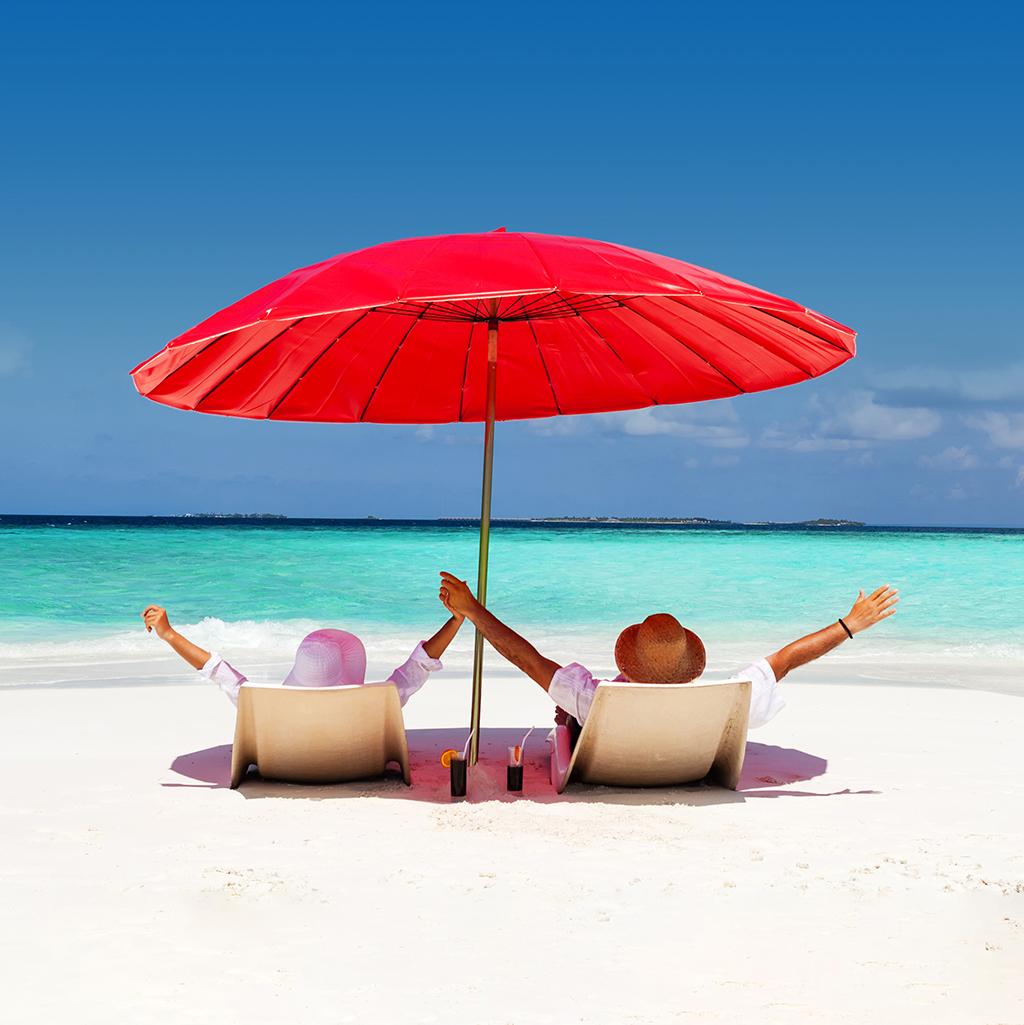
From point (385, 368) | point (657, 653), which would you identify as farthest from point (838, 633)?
point (385, 368)

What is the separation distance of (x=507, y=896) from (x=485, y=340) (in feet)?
10.5

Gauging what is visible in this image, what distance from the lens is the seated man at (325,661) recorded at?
15.0ft

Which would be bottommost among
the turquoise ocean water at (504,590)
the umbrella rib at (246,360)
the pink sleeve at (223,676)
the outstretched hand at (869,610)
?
the turquoise ocean water at (504,590)

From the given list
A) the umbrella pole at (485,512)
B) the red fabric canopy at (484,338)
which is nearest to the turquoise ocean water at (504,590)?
the red fabric canopy at (484,338)

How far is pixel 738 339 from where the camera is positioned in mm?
4949

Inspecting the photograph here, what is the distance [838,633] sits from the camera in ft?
14.9

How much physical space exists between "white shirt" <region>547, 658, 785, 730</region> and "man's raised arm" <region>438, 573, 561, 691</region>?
0.21 feet

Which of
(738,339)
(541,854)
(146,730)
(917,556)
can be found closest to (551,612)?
(146,730)

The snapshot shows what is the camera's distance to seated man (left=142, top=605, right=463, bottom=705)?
457 cm

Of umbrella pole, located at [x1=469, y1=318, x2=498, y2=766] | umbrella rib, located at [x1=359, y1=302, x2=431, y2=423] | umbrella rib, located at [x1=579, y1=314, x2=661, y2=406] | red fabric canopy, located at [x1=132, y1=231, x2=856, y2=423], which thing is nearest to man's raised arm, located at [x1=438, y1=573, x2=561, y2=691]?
umbrella pole, located at [x1=469, y1=318, x2=498, y2=766]

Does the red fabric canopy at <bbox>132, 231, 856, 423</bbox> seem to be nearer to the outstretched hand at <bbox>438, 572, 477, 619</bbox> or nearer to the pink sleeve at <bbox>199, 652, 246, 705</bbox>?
the outstretched hand at <bbox>438, 572, 477, 619</bbox>

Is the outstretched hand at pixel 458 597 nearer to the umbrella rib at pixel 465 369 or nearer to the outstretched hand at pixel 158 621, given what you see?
the outstretched hand at pixel 158 621

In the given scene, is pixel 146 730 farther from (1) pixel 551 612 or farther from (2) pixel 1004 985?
(1) pixel 551 612

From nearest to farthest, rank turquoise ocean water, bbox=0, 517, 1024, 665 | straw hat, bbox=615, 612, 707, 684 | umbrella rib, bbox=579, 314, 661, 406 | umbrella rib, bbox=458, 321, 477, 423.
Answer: straw hat, bbox=615, 612, 707, 684
umbrella rib, bbox=579, 314, 661, 406
umbrella rib, bbox=458, 321, 477, 423
turquoise ocean water, bbox=0, 517, 1024, 665
